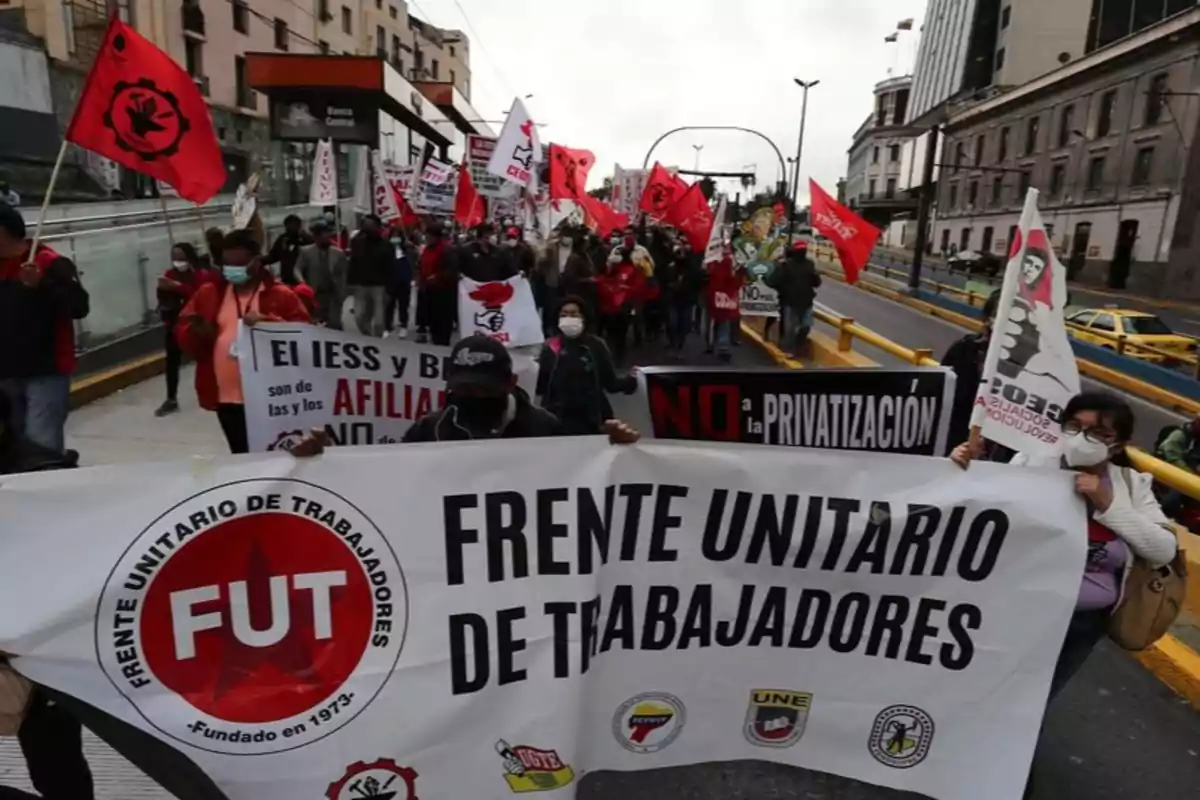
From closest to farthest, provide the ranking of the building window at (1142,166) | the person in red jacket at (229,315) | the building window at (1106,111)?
the person in red jacket at (229,315) < the building window at (1142,166) < the building window at (1106,111)

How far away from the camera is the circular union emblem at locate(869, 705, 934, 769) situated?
2652 millimetres

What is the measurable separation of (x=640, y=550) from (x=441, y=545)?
0.56 meters

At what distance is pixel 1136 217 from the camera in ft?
130

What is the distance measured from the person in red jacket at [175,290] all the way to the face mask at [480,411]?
5290 millimetres

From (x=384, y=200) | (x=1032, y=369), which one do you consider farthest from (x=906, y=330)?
(x=1032, y=369)

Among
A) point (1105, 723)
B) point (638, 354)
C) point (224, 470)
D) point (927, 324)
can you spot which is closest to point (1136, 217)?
point (927, 324)

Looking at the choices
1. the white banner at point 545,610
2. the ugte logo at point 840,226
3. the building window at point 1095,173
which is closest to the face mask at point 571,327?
the white banner at point 545,610

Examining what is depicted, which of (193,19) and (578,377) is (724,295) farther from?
(193,19)

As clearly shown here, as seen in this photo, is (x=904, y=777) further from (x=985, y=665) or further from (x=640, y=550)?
(x=640, y=550)

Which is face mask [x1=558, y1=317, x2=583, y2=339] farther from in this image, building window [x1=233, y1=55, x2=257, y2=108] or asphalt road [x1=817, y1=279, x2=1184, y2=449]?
building window [x1=233, y1=55, x2=257, y2=108]

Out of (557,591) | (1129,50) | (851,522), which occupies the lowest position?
(557,591)

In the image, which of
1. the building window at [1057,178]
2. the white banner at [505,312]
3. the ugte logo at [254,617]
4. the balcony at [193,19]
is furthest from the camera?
the building window at [1057,178]

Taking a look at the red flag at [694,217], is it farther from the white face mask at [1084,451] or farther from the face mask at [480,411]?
the white face mask at [1084,451]

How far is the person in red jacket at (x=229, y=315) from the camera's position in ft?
15.3
